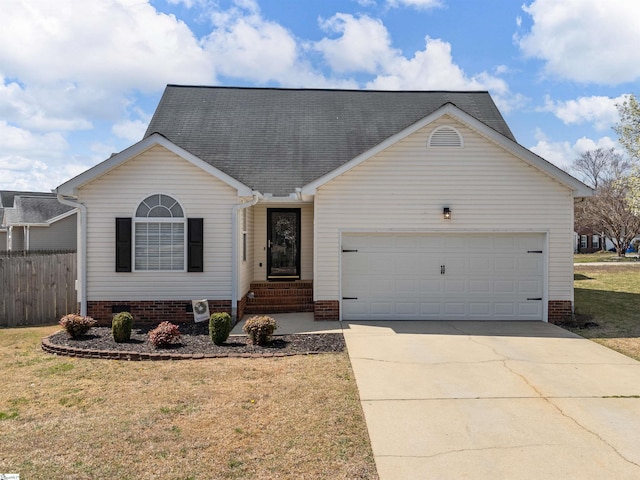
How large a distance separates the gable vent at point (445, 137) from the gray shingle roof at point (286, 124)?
244 centimetres

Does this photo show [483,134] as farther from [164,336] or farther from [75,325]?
[75,325]

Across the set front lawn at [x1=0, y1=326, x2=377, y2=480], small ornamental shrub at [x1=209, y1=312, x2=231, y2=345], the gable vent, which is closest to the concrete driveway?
front lawn at [x1=0, y1=326, x2=377, y2=480]

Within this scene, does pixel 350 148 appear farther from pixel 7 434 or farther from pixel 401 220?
pixel 7 434

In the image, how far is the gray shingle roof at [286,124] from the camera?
41.4 ft

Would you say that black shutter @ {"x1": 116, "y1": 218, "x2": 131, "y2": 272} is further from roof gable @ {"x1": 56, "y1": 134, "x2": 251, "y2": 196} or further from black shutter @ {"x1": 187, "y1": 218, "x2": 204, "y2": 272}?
black shutter @ {"x1": 187, "y1": 218, "x2": 204, "y2": 272}

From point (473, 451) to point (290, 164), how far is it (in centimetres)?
979

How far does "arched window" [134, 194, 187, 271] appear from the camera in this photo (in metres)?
9.88

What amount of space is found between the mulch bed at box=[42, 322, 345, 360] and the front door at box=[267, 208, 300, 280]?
3.96 m

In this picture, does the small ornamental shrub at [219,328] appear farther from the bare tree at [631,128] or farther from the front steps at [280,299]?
the bare tree at [631,128]

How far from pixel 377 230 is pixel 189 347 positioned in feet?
16.0

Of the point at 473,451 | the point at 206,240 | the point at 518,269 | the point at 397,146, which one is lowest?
the point at 473,451

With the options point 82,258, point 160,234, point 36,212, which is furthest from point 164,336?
point 36,212

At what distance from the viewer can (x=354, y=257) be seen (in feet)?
33.9

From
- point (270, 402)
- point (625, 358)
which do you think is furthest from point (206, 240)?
point (625, 358)
